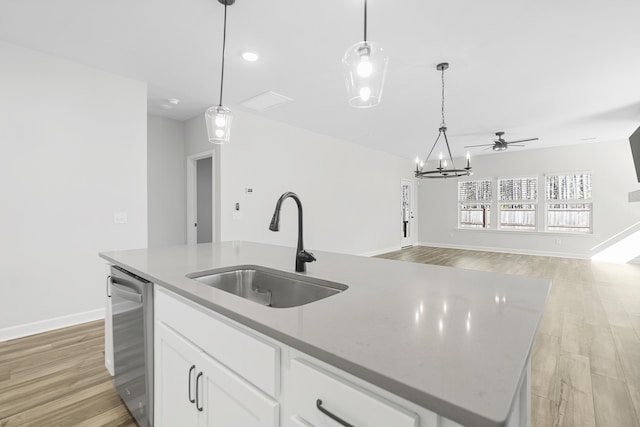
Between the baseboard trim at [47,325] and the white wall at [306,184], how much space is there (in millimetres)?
1668

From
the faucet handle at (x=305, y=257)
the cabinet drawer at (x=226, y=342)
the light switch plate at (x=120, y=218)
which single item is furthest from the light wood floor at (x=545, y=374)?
the faucet handle at (x=305, y=257)

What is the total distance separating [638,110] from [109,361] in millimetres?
7191

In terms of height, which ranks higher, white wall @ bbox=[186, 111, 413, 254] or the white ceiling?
the white ceiling

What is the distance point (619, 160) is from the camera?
21.7 feet

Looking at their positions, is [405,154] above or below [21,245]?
above

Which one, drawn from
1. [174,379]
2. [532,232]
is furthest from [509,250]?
[174,379]

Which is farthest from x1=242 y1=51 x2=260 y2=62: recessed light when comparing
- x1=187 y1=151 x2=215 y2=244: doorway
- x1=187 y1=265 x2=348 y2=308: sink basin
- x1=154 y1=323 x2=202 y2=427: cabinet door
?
x1=154 y1=323 x2=202 y2=427: cabinet door

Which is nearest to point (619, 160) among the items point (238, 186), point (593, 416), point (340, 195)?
point (340, 195)

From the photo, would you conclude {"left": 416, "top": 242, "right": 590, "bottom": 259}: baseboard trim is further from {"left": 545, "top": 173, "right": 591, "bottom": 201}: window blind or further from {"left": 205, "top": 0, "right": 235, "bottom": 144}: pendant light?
{"left": 205, "top": 0, "right": 235, "bottom": 144}: pendant light

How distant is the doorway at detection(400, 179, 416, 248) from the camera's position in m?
8.86

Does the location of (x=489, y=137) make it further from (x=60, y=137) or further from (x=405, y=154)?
(x=60, y=137)

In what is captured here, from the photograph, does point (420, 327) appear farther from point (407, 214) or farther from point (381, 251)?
point (407, 214)

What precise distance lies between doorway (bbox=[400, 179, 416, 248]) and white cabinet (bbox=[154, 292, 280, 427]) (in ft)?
25.9

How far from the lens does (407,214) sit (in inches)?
361
